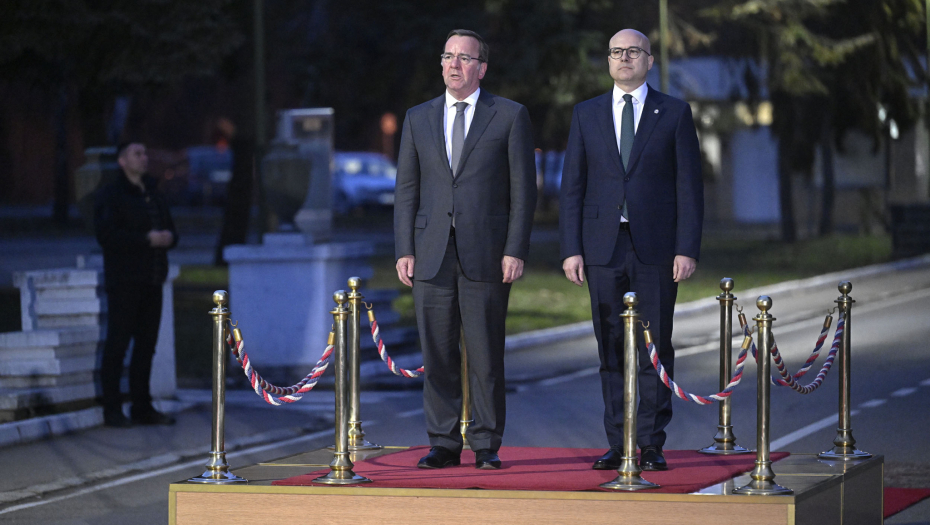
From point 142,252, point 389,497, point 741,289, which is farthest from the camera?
point 741,289

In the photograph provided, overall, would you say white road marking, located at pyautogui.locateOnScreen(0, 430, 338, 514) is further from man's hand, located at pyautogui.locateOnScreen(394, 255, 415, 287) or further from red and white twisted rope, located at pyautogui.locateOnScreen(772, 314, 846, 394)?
Result: red and white twisted rope, located at pyautogui.locateOnScreen(772, 314, 846, 394)

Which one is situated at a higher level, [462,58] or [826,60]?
[826,60]

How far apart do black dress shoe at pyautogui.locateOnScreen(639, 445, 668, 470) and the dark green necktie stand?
1.44 m

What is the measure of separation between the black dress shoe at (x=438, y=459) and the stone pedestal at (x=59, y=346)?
552 centimetres

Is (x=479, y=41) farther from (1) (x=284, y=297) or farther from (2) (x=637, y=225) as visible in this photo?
(1) (x=284, y=297)

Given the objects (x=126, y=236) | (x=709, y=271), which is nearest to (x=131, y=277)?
(x=126, y=236)

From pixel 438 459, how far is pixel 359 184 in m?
43.7

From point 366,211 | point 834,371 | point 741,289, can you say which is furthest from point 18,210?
point 834,371

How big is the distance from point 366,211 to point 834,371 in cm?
3714

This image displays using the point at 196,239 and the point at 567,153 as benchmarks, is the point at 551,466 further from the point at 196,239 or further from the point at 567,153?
the point at 196,239

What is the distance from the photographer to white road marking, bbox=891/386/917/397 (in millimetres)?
13156

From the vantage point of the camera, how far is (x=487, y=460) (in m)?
7.41

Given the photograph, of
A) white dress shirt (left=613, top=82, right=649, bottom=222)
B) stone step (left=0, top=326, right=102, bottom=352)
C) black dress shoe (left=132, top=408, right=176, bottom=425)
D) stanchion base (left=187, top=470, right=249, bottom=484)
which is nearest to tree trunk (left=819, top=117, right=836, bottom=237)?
black dress shoe (left=132, top=408, right=176, bottom=425)

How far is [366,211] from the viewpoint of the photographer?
168 ft
